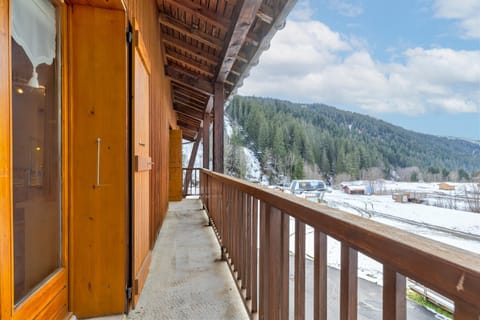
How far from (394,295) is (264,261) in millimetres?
901

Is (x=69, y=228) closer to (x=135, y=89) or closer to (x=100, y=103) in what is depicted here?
(x=100, y=103)

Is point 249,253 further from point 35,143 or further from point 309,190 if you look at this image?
point 35,143

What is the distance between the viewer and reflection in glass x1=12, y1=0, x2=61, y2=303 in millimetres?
1149

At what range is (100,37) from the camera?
1712 millimetres

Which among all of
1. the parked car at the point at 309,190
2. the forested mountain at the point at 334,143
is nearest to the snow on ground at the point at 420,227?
the forested mountain at the point at 334,143

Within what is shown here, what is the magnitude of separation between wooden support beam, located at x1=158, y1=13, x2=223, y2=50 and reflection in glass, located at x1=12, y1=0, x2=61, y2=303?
2266 millimetres

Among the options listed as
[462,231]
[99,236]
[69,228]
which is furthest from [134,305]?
[462,231]

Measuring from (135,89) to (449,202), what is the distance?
1.89 metres

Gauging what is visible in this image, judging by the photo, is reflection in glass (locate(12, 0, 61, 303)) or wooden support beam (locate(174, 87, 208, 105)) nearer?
reflection in glass (locate(12, 0, 61, 303))

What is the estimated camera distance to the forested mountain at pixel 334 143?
141 cm

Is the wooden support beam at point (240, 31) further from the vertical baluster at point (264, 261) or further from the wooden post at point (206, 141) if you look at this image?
the wooden post at point (206, 141)

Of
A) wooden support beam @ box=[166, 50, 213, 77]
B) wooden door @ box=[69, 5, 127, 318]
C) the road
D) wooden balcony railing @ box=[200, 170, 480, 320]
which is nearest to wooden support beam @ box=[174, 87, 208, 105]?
wooden support beam @ box=[166, 50, 213, 77]

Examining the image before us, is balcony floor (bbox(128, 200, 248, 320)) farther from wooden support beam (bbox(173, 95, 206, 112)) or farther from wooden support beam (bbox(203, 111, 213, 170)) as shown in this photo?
wooden support beam (bbox(173, 95, 206, 112))

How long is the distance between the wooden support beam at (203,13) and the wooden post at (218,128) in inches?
56.0
